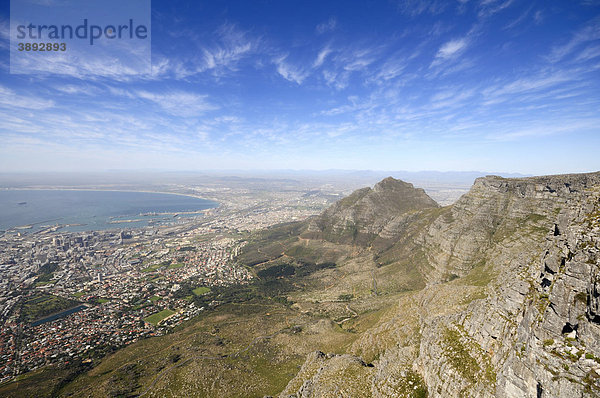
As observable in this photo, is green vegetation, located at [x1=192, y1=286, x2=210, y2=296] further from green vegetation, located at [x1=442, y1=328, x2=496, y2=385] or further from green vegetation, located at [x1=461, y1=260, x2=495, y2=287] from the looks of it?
green vegetation, located at [x1=442, y1=328, x2=496, y2=385]

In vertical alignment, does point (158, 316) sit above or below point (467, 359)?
below

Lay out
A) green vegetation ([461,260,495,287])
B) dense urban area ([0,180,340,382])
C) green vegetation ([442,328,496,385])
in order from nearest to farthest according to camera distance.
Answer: green vegetation ([442,328,496,385])
green vegetation ([461,260,495,287])
dense urban area ([0,180,340,382])

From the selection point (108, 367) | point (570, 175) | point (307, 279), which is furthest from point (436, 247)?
point (108, 367)

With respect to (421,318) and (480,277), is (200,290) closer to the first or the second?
(421,318)

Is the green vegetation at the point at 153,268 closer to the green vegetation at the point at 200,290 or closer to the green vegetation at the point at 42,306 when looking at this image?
the green vegetation at the point at 42,306

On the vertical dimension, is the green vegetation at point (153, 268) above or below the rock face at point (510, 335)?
below

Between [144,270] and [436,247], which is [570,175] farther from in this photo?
[144,270]

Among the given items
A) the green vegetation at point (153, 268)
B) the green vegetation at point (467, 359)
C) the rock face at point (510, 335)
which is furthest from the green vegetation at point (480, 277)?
the green vegetation at point (153, 268)

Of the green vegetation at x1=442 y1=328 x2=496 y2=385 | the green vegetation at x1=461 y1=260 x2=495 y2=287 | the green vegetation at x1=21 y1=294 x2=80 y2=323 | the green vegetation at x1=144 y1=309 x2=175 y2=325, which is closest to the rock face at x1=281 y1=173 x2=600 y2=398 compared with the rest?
the green vegetation at x1=442 y1=328 x2=496 y2=385

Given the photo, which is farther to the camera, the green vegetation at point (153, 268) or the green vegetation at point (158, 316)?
the green vegetation at point (153, 268)

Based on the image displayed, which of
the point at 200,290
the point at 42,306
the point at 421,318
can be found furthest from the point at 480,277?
the point at 42,306
